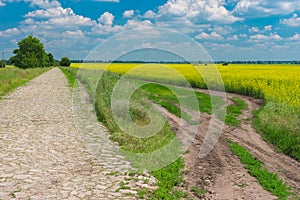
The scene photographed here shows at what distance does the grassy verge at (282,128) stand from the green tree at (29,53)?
89.5 m

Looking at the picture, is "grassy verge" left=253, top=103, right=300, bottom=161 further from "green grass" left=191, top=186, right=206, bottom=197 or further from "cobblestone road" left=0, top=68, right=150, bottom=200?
"cobblestone road" left=0, top=68, right=150, bottom=200

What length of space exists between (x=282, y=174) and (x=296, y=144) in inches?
86.8

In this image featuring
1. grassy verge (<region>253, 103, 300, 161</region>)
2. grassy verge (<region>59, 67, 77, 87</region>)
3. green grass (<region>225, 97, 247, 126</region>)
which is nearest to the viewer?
grassy verge (<region>253, 103, 300, 161</region>)

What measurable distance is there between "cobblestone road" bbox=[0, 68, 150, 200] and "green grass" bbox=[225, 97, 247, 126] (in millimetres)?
5844

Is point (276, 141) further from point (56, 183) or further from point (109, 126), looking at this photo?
point (56, 183)

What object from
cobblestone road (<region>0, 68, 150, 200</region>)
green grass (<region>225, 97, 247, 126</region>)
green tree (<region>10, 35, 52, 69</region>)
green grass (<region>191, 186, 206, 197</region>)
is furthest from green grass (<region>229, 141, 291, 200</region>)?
green tree (<region>10, 35, 52, 69</region>)

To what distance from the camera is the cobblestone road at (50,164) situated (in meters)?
5.41

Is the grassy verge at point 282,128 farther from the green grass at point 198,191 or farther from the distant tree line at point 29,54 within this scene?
the distant tree line at point 29,54

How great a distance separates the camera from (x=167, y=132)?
10.2 m

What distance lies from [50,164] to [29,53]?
97.7m

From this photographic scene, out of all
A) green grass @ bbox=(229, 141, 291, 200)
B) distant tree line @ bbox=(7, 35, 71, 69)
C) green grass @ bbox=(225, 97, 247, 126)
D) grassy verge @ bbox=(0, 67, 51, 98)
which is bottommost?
green grass @ bbox=(229, 141, 291, 200)

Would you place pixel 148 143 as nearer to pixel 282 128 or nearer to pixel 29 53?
pixel 282 128

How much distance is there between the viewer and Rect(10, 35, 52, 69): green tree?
94.8 metres

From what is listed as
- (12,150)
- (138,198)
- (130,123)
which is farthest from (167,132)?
(138,198)
